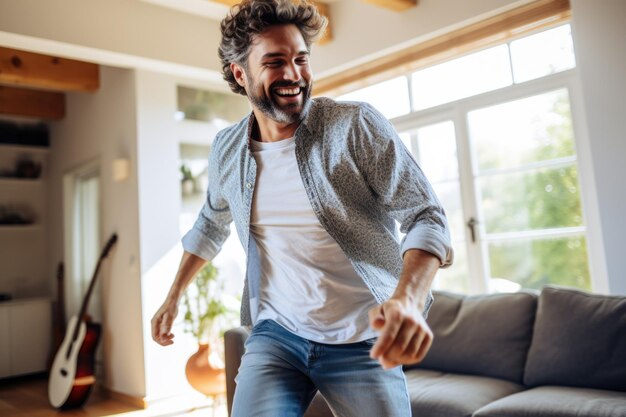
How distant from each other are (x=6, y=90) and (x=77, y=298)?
220 centimetres

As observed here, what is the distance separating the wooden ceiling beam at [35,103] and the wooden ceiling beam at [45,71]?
941mm

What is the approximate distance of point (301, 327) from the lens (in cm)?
124

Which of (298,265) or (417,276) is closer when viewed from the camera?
(417,276)

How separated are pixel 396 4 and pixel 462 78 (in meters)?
0.65

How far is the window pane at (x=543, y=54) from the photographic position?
317cm

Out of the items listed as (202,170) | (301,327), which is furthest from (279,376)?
(202,170)

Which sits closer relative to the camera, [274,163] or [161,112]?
[274,163]

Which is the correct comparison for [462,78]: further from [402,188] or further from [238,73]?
[402,188]

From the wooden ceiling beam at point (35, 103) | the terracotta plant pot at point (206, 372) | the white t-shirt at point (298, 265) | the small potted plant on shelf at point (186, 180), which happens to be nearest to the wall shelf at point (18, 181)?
the wooden ceiling beam at point (35, 103)

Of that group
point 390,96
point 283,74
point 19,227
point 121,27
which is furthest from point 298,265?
point 19,227

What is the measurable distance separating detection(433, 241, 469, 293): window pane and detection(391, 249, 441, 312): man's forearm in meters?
2.79

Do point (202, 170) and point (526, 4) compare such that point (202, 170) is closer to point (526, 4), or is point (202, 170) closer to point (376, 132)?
point (526, 4)

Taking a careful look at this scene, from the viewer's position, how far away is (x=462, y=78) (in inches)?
145

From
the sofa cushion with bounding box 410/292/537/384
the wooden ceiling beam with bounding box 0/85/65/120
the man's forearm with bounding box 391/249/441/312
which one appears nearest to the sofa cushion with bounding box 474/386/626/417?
the sofa cushion with bounding box 410/292/537/384
